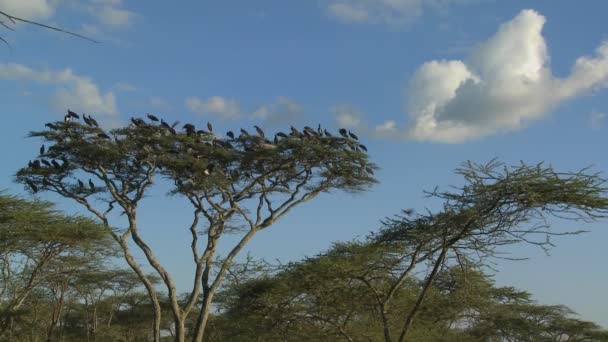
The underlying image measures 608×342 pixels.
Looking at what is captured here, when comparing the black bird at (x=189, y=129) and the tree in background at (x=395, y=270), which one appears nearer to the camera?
the tree in background at (x=395, y=270)

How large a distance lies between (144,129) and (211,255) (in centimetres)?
448

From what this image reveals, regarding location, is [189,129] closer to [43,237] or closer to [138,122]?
[138,122]

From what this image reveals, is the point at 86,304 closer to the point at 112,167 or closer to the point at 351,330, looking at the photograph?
the point at 112,167

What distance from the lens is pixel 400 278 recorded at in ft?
47.3

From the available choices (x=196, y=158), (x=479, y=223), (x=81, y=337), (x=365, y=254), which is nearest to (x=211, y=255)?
(x=196, y=158)

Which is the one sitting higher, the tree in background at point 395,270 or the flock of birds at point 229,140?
the flock of birds at point 229,140

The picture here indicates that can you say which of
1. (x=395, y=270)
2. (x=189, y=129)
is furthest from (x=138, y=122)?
(x=395, y=270)

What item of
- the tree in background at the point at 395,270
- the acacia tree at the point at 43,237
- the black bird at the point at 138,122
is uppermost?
the black bird at the point at 138,122

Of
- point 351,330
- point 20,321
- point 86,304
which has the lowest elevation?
point 351,330

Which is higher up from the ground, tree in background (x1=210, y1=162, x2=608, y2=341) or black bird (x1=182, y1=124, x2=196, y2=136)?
black bird (x1=182, y1=124, x2=196, y2=136)

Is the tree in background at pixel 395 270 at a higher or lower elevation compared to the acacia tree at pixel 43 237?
lower

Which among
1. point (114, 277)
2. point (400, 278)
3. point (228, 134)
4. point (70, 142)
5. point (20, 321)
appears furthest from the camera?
point (114, 277)

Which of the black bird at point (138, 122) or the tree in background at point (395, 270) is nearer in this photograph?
the tree in background at point (395, 270)

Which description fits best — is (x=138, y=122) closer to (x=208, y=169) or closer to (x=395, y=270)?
(x=208, y=169)
